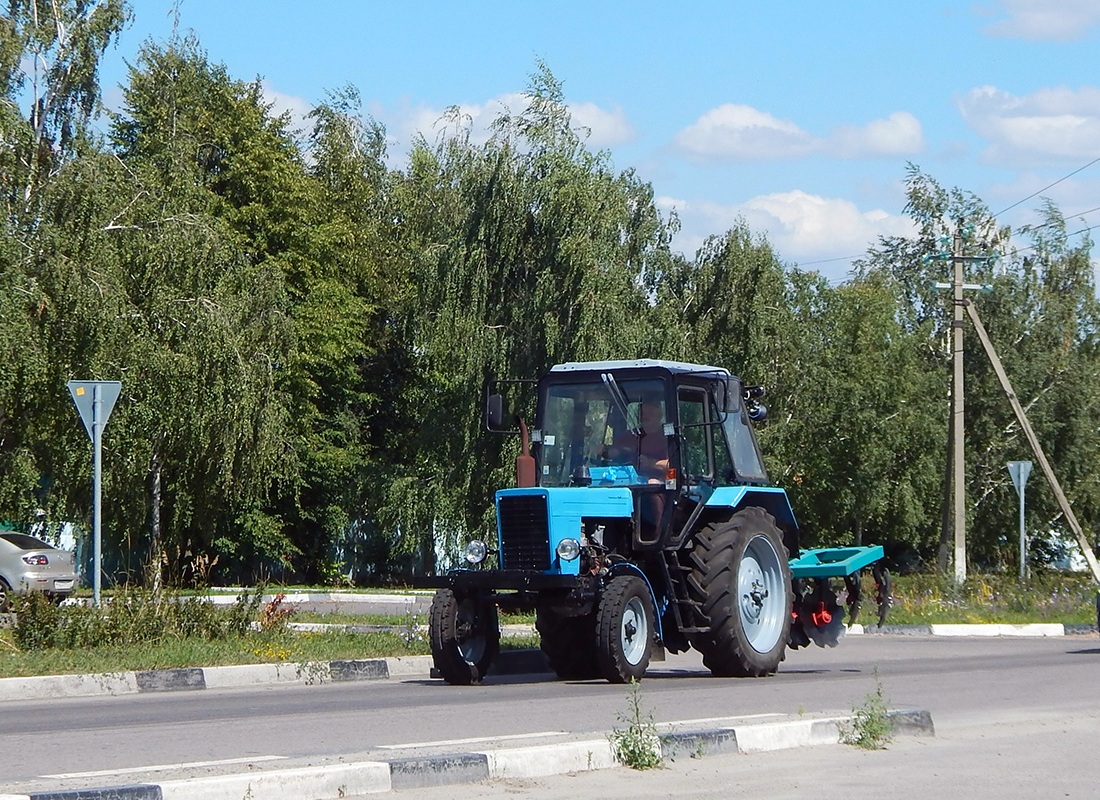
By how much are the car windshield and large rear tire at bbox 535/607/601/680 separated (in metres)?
15.8

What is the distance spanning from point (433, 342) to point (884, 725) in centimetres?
2872

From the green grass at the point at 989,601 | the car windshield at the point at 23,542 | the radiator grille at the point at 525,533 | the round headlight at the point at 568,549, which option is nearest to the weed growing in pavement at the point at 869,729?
the round headlight at the point at 568,549

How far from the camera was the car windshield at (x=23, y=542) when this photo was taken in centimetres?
2755

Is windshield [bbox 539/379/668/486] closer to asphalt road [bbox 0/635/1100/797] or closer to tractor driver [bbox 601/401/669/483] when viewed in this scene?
tractor driver [bbox 601/401/669/483]

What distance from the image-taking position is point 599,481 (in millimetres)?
14812

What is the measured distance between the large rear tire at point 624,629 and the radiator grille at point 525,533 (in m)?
0.77

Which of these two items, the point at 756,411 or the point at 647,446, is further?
the point at 756,411

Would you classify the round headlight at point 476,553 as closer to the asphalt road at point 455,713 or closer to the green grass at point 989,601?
the asphalt road at point 455,713

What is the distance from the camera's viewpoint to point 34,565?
27312 millimetres

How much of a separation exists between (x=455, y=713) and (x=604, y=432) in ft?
14.3

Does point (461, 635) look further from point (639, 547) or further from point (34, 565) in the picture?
point (34, 565)

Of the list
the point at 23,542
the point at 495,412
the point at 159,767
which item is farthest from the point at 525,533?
the point at 23,542

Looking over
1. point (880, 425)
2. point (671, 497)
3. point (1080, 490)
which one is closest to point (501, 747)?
point (671, 497)

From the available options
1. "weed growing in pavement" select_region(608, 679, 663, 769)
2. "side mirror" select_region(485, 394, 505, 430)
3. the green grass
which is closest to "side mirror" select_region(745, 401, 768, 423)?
"side mirror" select_region(485, 394, 505, 430)
